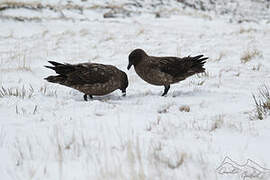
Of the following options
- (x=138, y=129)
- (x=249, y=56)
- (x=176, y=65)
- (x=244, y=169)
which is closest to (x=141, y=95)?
(x=176, y=65)

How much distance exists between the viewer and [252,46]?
8.14 meters

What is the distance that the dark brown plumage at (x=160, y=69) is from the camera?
14.9 ft

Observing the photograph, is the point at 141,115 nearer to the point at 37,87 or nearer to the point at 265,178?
the point at 265,178

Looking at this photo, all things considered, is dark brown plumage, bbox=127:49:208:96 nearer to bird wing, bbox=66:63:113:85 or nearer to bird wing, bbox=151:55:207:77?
bird wing, bbox=151:55:207:77

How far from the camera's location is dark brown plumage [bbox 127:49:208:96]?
14.9 ft

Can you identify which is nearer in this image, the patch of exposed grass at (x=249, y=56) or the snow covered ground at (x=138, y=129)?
the snow covered ground at (x=138, y=129)

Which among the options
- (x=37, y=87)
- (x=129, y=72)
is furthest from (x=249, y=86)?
(x=37, y=87)

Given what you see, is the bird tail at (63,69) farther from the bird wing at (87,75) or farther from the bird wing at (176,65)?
the bird wing at (176,65)

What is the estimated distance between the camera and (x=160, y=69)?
14.9ft

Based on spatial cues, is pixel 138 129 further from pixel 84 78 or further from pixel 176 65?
pixel 176 65

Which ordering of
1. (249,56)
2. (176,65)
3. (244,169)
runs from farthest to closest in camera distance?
(249,56)
(176,65)
(244,169)

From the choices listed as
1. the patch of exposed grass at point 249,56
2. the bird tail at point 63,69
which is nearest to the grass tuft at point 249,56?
the patch of exposed grass at point 249,56

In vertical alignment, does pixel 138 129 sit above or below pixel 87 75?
below

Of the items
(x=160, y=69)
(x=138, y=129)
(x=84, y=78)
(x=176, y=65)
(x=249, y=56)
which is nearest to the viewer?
(x=138, y=129)
